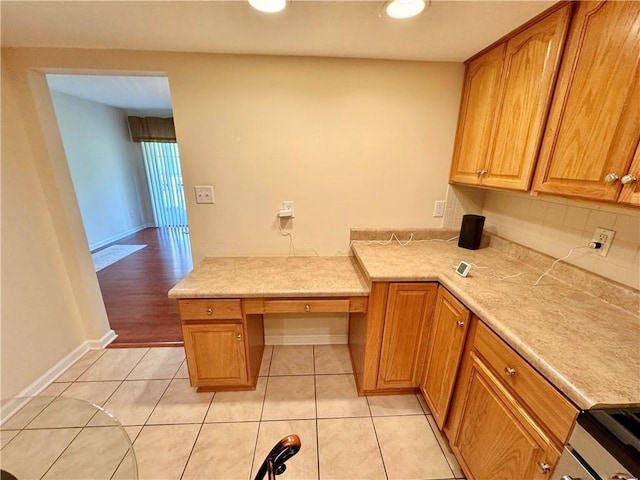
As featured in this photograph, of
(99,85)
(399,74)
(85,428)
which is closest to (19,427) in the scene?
(85,428)

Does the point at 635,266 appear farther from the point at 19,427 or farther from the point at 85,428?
the point at 19,427

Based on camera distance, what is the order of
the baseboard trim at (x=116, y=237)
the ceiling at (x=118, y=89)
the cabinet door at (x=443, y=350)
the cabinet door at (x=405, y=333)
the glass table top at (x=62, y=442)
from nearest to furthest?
the glass table top at (x=62, y=442)
the cabinet door at (x=443, y=350)
the cabinet door at (x=405, y=333)
the ceiling at (x=118, y=89)
the baseboard trim at (x=116, y=237)

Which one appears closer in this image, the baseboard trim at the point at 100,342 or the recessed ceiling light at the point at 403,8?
the recessed ceiling light at the point at 403,8

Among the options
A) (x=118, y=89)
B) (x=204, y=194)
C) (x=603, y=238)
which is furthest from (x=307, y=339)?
(x=118, y=89)

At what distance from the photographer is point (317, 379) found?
1832mm

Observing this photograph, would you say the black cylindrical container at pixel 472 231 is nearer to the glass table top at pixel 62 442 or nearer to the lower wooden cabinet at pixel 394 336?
the lower wooden cabinet at pixel 394 336

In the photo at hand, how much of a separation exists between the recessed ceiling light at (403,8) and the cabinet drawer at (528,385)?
1.33 metres

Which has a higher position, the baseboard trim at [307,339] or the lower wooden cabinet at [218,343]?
the lower wooden cabinet at [218,343]

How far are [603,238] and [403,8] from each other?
4.43 feet

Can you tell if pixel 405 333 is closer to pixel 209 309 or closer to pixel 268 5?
pixel 209 309

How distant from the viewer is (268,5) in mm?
1062

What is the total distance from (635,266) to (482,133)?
94 centimetres

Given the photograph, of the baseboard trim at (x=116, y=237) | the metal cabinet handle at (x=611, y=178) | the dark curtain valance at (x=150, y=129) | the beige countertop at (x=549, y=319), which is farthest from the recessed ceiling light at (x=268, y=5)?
the dark curtain valance at (x=150, y=129)

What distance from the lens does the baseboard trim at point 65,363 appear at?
1654 mm
